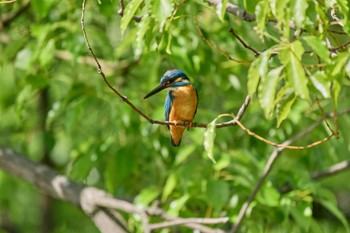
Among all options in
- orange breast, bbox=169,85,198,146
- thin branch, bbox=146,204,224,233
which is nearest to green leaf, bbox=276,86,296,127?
orange breast, bbox=169,85,198,146

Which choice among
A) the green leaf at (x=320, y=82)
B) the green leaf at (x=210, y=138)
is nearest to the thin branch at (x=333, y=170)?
the green leaf at (x=210, y=138)

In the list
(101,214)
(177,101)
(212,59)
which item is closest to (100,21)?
(212,59)

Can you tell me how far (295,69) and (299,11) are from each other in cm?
18

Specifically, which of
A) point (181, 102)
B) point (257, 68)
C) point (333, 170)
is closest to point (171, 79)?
point (181, 102)

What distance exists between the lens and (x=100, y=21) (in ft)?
20.2

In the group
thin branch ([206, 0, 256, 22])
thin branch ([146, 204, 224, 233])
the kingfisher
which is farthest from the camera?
thin branch ([146, 204, 224, 233])

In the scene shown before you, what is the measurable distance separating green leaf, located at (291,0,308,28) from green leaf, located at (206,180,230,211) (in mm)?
2109

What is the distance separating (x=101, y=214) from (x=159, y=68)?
1.04m

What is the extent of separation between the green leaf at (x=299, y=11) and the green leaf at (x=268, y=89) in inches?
5.6

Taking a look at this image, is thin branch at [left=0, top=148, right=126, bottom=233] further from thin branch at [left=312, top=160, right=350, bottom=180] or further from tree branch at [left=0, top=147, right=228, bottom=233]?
thin branch at [left=312, top=160, right=350, bottom=180]

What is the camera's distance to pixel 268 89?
2484 mm

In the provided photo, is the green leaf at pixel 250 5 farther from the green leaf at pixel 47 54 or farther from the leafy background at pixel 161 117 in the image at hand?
the green leaf at pixel 47 54

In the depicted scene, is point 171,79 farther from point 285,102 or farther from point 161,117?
point 285,102

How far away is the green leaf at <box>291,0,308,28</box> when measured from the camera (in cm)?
247
